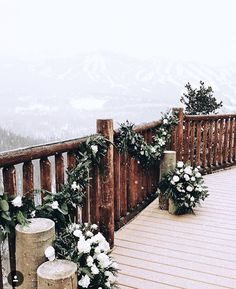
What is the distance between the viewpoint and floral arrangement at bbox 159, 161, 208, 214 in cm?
457

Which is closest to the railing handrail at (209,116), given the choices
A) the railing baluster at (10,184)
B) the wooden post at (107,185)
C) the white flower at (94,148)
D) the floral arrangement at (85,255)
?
the wooden post at (107,185)

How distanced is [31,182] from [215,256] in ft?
6.42

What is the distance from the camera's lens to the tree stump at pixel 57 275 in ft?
6.59

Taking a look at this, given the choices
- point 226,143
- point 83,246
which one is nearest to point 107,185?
point 83,246

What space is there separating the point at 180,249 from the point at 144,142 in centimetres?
132

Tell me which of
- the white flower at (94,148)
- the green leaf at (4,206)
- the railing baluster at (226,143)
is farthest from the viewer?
the railing baluster at (226,143)

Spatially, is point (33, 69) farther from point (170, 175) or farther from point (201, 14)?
point (170, 175)

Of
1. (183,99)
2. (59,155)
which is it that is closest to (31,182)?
(59,155)

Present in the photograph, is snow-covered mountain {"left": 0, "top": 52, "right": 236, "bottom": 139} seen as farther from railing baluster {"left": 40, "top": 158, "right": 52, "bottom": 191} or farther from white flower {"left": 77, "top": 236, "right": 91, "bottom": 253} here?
white flower {"left": 77, "top": 236, "right": 91, "bottom": 253}

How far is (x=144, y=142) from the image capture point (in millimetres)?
4367

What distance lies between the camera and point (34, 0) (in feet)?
620

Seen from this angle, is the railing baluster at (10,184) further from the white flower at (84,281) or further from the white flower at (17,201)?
the white flower at (84,281)

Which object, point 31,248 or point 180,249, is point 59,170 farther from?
point 180,249

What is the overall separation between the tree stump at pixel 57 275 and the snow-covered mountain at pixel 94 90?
283ft
